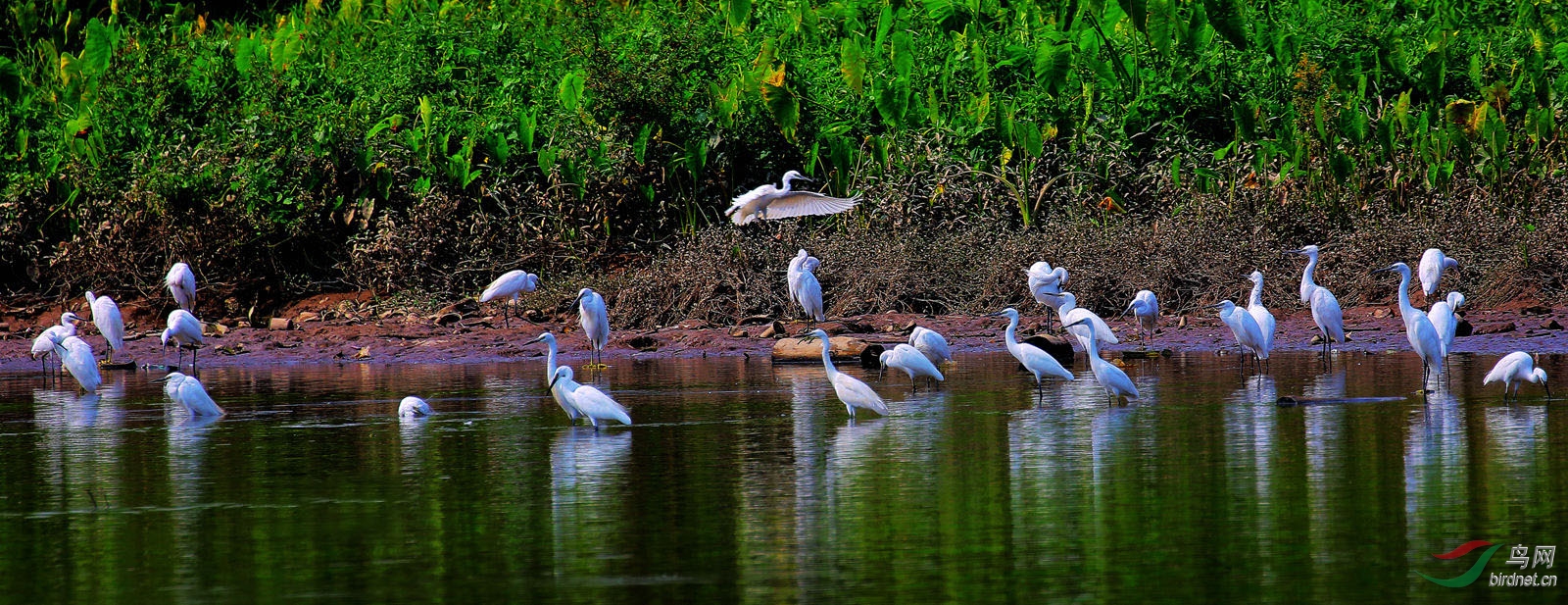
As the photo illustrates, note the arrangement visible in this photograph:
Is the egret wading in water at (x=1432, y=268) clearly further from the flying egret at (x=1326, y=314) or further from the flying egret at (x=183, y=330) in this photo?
the flying egret at (x=183, y=330)

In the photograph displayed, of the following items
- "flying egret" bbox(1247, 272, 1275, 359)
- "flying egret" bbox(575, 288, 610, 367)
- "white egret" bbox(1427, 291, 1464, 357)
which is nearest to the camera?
"white egret" bbox(1427, 291, 1464, 357)

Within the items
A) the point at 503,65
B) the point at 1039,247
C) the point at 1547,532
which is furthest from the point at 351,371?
the point at 1547,532

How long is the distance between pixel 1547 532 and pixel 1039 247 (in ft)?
35.2

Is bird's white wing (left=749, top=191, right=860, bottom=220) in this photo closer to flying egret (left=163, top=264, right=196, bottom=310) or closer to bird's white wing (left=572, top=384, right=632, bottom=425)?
flying egret (left=163, top=264, right=196, bottom=310)

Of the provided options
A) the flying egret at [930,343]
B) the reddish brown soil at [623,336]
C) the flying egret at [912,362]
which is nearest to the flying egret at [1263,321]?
the reddish brown soil at [623,336]

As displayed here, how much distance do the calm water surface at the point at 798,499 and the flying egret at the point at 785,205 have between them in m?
5.47

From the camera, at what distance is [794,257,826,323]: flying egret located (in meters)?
15.1

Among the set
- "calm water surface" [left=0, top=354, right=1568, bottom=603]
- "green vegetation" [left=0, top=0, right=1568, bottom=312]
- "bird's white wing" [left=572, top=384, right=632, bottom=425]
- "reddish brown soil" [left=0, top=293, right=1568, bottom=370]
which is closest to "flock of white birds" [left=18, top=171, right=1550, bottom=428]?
"bird's white wing" [left=572, top=384, right=632, bottom=425]

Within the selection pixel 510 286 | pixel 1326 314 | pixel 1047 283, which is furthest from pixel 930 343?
pixel 510 286

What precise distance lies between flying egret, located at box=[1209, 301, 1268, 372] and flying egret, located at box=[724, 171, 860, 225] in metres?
5.21

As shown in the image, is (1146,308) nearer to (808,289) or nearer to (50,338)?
(808,289)

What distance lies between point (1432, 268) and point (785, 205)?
5932mm

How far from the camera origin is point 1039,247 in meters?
16.3

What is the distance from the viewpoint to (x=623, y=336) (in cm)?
1636
